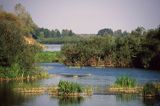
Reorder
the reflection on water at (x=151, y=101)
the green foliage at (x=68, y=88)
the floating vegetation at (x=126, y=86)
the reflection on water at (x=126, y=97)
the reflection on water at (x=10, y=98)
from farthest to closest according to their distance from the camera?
the floating vegetation at (x=126, y=86) < the green foliage at (x=68, y=88) < the reflection on water at (x=126, y=97) < the reflection on water at (x=10, y=98) < the reflection on water at (x=151, y=101)

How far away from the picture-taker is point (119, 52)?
311ft

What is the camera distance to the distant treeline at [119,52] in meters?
91.3

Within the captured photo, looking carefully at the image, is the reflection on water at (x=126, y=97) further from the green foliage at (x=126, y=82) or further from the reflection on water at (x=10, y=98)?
the reflection on water at (x=10, y=98)

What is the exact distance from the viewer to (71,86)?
49.2 m

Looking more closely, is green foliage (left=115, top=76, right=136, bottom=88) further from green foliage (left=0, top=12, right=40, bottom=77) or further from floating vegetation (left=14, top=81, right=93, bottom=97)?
green foliage (left=0, top=12, right=40, bottom=77)

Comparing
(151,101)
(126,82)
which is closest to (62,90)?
(126,82)

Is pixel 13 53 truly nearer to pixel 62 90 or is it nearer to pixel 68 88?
pixel 62 90

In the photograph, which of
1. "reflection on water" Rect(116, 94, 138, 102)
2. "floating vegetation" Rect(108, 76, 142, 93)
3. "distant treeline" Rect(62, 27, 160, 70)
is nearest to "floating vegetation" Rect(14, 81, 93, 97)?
"floating vegetation" Rect(108, 76, 142, 93)

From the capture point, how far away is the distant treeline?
9131cm

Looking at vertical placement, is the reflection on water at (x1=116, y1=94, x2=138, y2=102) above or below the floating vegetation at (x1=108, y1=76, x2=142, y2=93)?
below

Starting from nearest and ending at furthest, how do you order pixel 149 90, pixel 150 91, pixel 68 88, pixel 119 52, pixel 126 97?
pixel 150 91
pixel 149 90
pixel 126 97
pixel 68 88
pixel 119 52

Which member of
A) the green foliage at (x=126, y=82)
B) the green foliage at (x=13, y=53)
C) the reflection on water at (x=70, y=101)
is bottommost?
the reflection on water at (x=70, y=101)

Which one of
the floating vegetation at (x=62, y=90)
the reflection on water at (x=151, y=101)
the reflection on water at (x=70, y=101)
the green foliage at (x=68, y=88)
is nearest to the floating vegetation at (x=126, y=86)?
the floating vegetation at (x=62, y=90)

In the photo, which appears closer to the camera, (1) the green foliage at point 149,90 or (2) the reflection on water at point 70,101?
(2) the reflection on water at point 70,101
